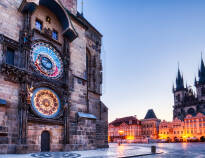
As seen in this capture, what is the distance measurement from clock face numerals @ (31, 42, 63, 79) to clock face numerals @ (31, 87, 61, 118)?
63.2 inches

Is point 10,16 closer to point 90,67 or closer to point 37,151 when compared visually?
point 37,151

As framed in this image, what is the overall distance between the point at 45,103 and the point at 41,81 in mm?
1829

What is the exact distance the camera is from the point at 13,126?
1478 centimetres

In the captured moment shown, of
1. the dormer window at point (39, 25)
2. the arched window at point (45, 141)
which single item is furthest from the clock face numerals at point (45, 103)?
the dormer window at point (39, 25)

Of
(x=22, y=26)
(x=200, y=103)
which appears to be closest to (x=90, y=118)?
(x=22, y=26)

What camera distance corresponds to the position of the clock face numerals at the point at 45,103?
16766mm

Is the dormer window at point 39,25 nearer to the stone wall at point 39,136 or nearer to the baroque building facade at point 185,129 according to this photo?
the stone wall at point 39,136

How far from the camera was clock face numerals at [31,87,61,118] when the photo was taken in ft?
55.0

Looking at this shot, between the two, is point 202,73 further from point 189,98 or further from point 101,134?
point 101,134

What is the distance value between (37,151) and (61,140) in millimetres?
2724

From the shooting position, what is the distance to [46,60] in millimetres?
18750

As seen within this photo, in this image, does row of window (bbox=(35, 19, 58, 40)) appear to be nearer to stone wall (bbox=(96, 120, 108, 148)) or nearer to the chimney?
the chimney

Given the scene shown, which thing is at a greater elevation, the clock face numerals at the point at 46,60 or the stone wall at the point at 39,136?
the clock face numerals at the point at 46,60

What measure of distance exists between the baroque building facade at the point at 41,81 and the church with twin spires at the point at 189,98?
278 feet
